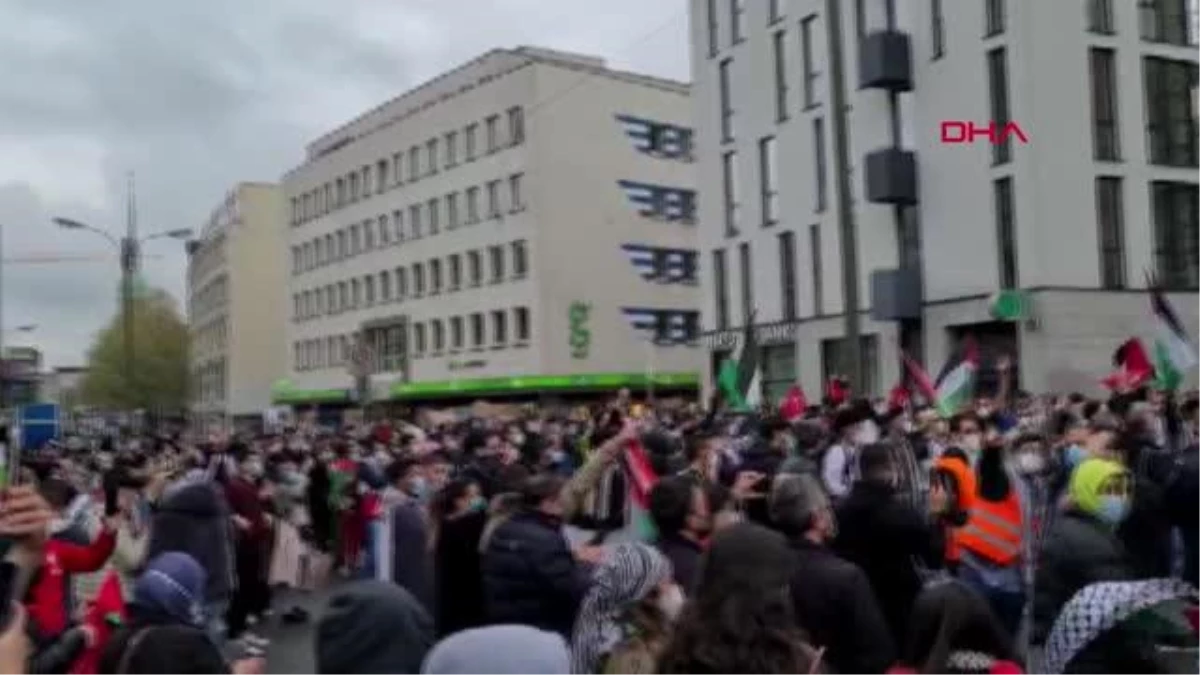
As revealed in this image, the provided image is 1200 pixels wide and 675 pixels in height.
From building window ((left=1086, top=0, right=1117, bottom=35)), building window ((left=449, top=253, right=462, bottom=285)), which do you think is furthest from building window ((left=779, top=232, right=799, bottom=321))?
building window ((left=449, top=253, right=462, bottom=285))

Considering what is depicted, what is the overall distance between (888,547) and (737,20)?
128 ft

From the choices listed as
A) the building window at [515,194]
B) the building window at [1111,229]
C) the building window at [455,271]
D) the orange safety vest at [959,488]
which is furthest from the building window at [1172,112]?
the building window at [455,271]

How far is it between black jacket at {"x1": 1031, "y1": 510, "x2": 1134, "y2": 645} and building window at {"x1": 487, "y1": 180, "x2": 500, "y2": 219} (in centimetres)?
5407

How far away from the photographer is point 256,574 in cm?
1312

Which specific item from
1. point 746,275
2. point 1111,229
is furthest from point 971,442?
point 746,275

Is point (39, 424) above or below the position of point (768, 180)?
below

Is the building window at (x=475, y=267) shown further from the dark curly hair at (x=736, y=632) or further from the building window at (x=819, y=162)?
the dark curly hair at (x=736, y=632)

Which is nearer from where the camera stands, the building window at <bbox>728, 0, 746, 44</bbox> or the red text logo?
the red text logo

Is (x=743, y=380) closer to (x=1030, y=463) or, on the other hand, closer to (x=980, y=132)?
(x=1030, y=463)

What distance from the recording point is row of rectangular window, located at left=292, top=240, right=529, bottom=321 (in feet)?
195

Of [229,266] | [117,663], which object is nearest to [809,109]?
[117,663]

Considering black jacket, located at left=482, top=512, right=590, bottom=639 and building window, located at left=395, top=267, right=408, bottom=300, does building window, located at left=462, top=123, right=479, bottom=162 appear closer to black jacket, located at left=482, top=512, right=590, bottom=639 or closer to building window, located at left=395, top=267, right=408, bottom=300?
building window, located at left=395, top=267, right=408, bottom=300

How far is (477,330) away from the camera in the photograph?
200 feet

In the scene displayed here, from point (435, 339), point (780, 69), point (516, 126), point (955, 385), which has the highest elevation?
point (516, 126)
